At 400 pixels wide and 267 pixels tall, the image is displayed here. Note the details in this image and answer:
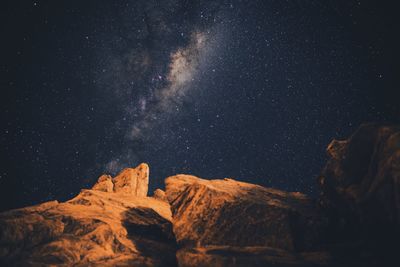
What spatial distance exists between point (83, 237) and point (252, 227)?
664cm

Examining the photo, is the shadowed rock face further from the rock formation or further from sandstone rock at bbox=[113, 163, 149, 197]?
the rock formation

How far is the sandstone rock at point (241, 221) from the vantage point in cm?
926

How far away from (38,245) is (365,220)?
11.5 meters

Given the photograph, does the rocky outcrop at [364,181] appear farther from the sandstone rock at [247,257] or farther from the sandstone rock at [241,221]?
the sandstone rock at [247,257]

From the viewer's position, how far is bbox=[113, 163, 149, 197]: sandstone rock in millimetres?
20938

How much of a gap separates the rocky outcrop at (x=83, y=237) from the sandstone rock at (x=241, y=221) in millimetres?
1607

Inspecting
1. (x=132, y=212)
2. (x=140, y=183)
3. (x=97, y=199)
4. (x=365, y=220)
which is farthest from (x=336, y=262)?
(x=140, y=183)

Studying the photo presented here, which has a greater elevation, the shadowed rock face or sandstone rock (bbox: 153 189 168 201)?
the shadowed rock face

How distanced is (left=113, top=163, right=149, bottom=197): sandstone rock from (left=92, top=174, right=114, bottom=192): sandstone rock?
464 millimetres

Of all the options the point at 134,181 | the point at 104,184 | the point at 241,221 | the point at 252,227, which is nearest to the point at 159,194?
the point at 134,181

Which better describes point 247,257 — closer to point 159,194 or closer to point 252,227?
point 252,227

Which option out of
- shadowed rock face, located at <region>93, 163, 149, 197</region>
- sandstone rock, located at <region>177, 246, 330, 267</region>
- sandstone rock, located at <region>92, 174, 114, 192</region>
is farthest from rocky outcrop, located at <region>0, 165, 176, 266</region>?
shadowed rock face, located at <region>93, 163, 149, 197</region>

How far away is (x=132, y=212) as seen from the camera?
44.0 feet

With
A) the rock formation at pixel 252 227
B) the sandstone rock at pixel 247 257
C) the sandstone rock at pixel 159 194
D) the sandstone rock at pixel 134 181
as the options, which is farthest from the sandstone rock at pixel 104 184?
the sandstone rock at pixel 247 257
